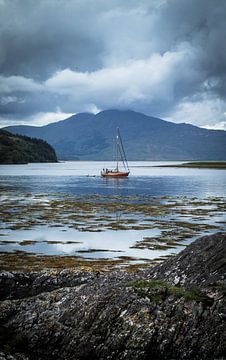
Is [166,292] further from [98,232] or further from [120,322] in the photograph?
[98,232]

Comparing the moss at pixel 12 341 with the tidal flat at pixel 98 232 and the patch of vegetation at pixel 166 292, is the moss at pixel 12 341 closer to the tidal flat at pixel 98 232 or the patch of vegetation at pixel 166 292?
the patch of vegetation at pixel 166 292

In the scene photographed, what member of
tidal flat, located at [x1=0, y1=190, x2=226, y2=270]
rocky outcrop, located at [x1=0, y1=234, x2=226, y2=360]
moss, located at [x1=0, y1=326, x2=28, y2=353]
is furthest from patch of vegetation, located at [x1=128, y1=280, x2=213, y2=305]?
tidal flat, located at [x1=0, y1=190, x2=226, y2=270]

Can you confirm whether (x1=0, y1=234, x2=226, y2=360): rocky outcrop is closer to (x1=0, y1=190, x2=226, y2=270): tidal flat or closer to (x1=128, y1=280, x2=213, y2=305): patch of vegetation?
(x1=128, y1=280, x2=213, y2=305): patch of vegetation

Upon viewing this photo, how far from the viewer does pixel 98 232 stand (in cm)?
3397

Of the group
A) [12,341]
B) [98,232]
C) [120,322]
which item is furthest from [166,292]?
[98,232]

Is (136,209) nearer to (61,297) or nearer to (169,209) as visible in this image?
(169,209)

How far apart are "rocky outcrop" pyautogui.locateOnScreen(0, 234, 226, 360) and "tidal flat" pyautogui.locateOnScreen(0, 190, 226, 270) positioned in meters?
6.75

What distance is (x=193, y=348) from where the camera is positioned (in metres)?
7.00

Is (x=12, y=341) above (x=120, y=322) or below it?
below

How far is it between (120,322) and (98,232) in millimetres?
26629

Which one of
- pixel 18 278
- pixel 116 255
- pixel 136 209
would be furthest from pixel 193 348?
pixel 136 209

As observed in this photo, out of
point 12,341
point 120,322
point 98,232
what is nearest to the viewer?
point 120,322

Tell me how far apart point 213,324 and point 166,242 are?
75.5 feet

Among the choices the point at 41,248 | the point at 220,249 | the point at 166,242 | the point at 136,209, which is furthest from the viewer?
the point at 136,209
